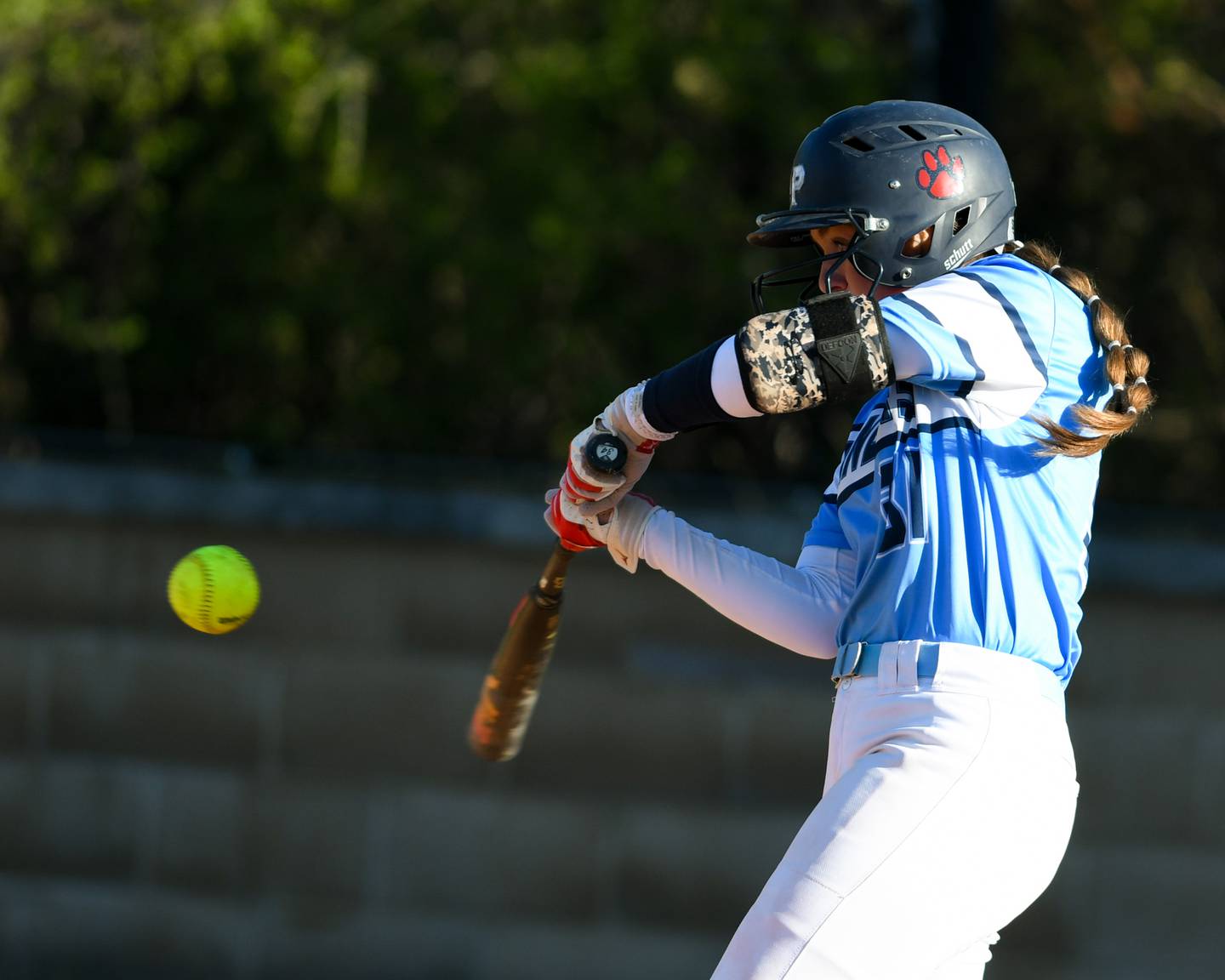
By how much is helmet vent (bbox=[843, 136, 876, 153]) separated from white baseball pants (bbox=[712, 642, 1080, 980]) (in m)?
0.95

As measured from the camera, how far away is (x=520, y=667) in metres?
3.84

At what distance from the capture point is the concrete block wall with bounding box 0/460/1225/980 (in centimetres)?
575

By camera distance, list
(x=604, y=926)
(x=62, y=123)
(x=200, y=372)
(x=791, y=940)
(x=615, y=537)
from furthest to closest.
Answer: (x=200, y=372) → (x=62, y=123) → (x=604, y=926) → (x=615, y=537) → (x=791, y=940)

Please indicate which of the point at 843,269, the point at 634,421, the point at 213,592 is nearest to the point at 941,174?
the point at 843,269

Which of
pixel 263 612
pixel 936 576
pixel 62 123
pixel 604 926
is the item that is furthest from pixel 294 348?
pixel 936 576

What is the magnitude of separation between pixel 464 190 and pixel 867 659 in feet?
15.3

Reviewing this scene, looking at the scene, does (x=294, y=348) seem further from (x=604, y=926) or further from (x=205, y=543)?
(x=604, y=926)

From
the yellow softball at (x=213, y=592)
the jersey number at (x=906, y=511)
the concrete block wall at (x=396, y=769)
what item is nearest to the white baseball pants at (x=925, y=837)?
the jersey number at (x=906, y=511)

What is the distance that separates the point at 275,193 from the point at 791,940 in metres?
5.32

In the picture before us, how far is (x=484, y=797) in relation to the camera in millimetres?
5832

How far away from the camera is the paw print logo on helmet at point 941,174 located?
9.85 ft

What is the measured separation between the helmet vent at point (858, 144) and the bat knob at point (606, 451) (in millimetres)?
714

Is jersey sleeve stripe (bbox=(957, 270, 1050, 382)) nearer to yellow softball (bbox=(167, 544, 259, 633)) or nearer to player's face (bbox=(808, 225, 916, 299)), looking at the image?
player's face (bbox=(808, 225, 916, 299))

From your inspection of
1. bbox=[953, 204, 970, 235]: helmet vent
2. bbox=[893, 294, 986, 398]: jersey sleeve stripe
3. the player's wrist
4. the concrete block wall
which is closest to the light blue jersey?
bbox=[893, 294, 986, 398]: jersey sleeve stripe
